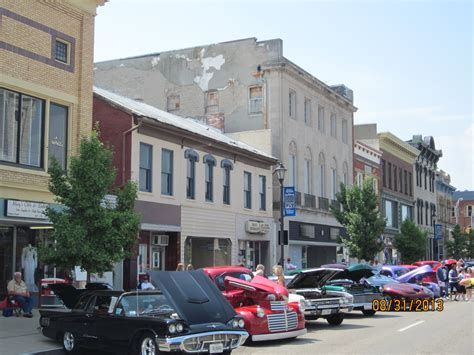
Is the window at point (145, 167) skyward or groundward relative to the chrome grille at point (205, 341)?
skyward

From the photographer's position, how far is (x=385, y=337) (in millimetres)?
13797

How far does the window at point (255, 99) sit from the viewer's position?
36.2m

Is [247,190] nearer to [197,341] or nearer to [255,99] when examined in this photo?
[255,99]

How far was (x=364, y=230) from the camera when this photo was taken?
35.0 m

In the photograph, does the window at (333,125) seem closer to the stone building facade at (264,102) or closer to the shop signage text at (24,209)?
the stone building facade at (264,102)

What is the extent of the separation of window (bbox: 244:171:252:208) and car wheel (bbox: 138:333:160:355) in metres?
20.7

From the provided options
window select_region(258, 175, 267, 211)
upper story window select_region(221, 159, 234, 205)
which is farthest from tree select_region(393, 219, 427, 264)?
upper story window select_region(221, 159, 234, 205)

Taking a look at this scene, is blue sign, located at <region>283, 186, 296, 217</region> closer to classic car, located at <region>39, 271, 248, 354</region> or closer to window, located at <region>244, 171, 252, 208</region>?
window, located at <region>244, 171, 252, 208</region>

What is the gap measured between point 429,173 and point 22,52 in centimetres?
5649

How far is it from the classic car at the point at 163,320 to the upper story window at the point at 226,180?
17352 millimetres

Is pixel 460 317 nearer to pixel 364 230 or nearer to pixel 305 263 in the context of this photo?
pixel 364 230

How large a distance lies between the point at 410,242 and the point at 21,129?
114 ft

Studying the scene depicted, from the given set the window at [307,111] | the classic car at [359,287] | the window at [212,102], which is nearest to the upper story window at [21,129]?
the classic car at [359,287]

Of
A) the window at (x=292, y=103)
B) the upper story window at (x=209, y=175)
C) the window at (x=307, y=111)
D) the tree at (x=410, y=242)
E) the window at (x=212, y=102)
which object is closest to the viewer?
the upper story window at (x=209, y=175)
